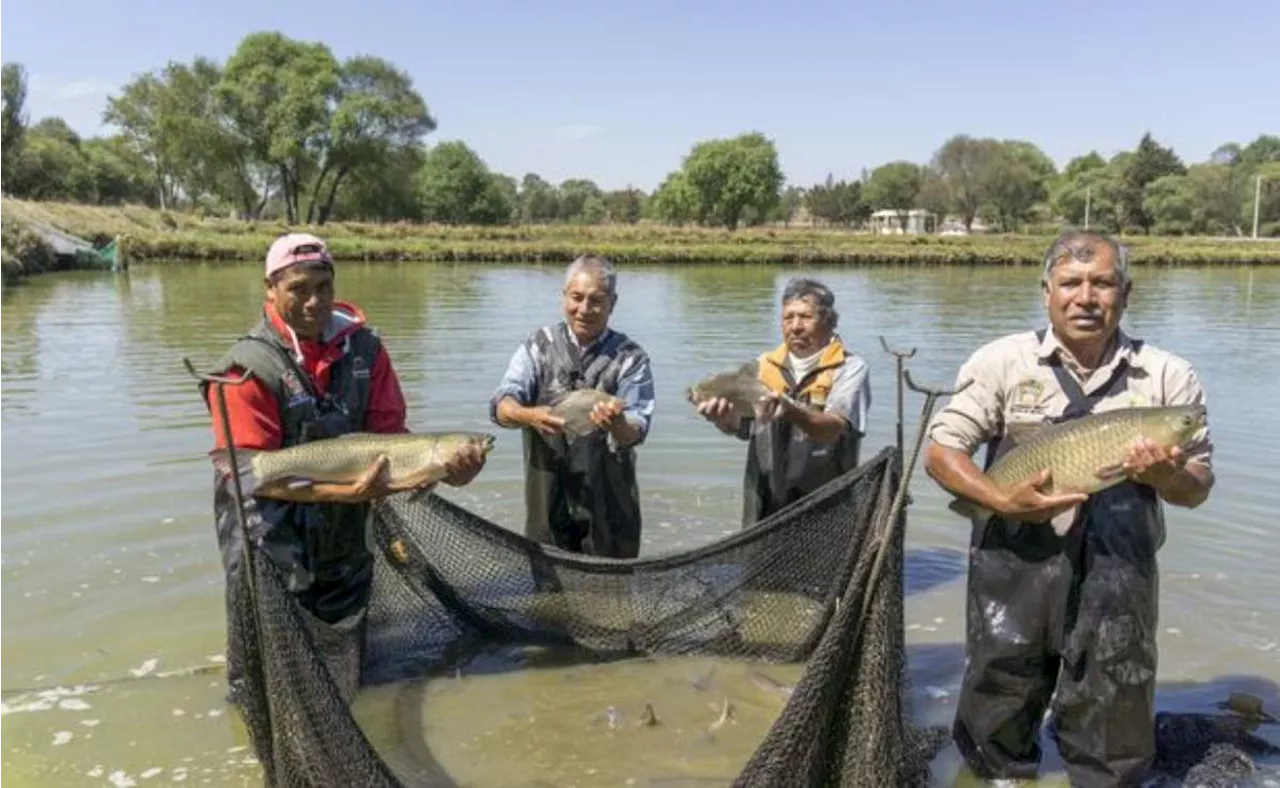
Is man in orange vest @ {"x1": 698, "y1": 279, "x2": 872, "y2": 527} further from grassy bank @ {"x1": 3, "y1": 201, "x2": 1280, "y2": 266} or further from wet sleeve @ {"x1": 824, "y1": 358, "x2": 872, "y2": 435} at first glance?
grassy bank @ {"x1": 3, "y1": 201, "x2": 1280, "y2": 266}

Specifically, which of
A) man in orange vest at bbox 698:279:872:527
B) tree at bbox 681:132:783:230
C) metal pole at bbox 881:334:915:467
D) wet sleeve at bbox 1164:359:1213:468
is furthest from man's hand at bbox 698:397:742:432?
tree at bbox 681:132:783:230

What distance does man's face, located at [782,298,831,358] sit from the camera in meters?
5.87

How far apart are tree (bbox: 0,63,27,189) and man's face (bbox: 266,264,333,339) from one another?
66.1 meters

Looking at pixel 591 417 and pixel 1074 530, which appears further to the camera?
pixel 591 417

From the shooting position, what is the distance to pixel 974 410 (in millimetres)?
4043

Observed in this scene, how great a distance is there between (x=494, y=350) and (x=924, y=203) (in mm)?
91268

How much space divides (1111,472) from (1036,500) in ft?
0.87

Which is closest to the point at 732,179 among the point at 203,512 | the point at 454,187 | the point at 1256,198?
the point at 454,187

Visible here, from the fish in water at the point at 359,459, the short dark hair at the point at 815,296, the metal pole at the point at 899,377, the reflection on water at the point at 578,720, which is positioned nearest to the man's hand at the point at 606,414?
the fish in water at the point at 359,459

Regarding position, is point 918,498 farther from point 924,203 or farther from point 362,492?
point 924,203

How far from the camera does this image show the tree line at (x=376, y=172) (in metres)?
68.0

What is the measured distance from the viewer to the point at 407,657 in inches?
225

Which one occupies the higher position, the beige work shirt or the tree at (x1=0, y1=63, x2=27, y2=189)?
the tree at (x1=0, y1=63, x2=27, y2=189)

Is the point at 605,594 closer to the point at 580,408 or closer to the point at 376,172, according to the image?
the point at 580,408
